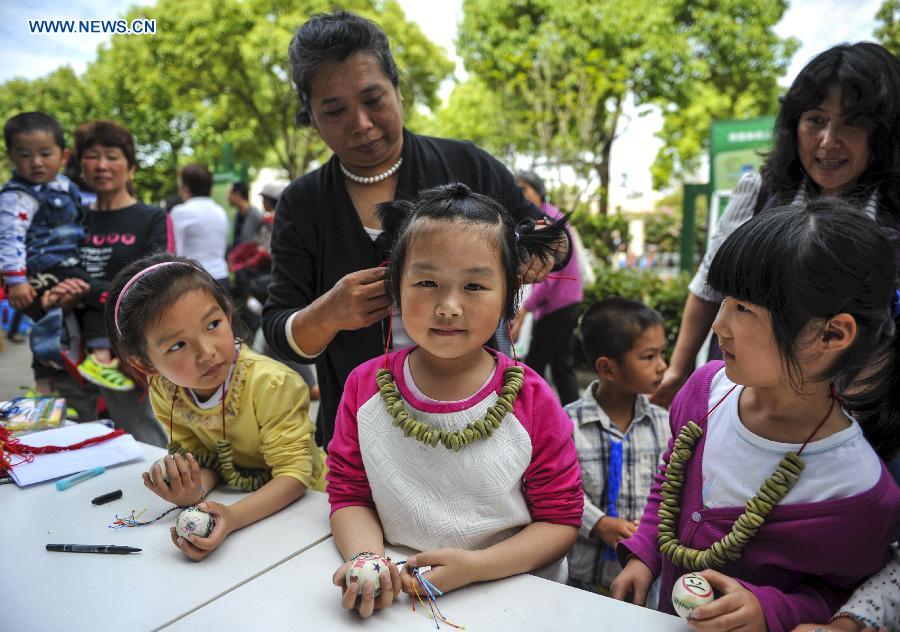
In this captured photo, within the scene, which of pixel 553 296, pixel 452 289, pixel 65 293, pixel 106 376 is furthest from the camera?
pixel 553 296

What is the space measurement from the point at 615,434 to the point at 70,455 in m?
1.82

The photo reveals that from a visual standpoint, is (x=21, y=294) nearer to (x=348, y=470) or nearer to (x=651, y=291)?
(x=348, y=470)

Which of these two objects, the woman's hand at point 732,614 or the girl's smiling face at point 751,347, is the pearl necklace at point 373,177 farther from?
the woman's hand at point 732,614

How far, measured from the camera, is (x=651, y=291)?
6180 millimetres

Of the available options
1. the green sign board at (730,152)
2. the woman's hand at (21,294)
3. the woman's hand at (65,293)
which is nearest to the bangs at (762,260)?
the woman's hand at (65,293)

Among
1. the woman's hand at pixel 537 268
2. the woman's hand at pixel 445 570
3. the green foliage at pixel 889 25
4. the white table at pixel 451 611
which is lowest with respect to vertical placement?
the white table at pixel 451 611

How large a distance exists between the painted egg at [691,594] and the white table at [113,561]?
2.67ft

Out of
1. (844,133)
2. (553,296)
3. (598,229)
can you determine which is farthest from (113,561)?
(598,229)

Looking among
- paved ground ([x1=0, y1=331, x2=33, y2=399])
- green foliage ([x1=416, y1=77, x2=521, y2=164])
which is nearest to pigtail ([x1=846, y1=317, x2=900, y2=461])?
paved ground ([x1=0, y1=331, x2=33, y2=399])

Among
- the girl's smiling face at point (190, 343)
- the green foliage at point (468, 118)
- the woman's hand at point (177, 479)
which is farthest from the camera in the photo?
the green foliage at point (468, 118)

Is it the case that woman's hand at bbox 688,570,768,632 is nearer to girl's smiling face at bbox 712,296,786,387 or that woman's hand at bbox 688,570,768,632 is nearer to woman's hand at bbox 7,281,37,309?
girl's smiling face at bbox 712,296,786,387

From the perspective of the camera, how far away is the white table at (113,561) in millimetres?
1219

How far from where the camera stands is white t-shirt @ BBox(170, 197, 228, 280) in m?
5.02

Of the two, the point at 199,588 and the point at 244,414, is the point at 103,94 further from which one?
the point at 199,588
